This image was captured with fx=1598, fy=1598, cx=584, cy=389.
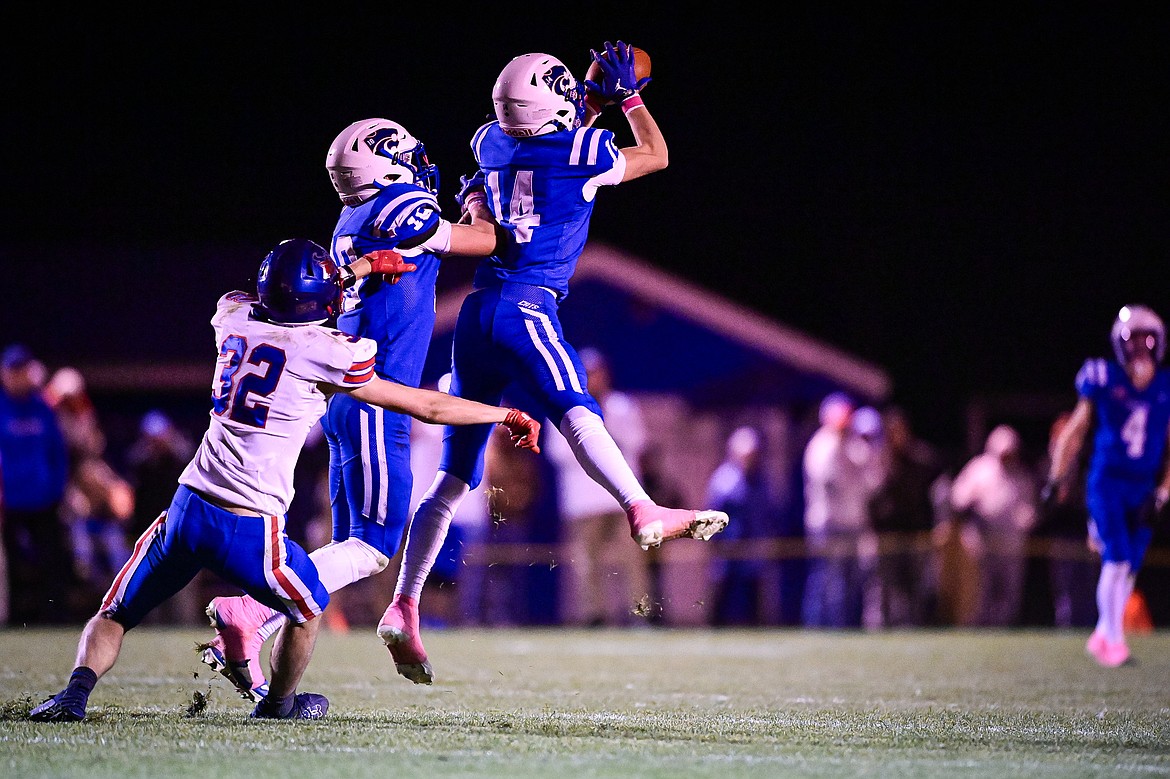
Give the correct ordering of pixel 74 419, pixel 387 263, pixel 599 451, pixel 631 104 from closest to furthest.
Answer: pixel 387 263
pixel 599 451
pixel 631 104
pixel 74 419

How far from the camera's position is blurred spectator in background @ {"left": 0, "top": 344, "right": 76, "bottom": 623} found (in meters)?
12.6

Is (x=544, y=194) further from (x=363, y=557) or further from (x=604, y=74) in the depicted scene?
(x=363, y=557)

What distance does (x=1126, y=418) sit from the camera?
9836mm

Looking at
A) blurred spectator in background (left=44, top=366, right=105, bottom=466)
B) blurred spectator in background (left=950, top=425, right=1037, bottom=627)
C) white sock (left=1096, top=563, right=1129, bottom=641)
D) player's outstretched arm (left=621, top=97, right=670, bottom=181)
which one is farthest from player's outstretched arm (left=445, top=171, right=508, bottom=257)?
blurred spectator in background (left=950, top=425, right=1037, bottom=627)

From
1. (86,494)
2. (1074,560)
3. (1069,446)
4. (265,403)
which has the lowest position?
(1074,560)

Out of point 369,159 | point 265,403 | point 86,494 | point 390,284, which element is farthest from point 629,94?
point 86,494

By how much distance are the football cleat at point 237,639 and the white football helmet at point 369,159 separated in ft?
5.58

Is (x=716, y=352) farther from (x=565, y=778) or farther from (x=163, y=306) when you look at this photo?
(x=565, y=778)

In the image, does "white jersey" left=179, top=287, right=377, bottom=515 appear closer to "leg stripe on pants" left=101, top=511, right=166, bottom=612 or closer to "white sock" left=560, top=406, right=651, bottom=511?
"leg stripe on pants" left=101, top=511, right=166, bottom=612

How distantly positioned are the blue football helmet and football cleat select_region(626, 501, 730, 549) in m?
1.43

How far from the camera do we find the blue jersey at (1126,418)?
387 inches

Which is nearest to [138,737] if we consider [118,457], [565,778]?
[565,778]

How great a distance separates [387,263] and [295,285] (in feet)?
2.07

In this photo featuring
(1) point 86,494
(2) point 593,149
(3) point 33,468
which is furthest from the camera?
(1) point 86,494
